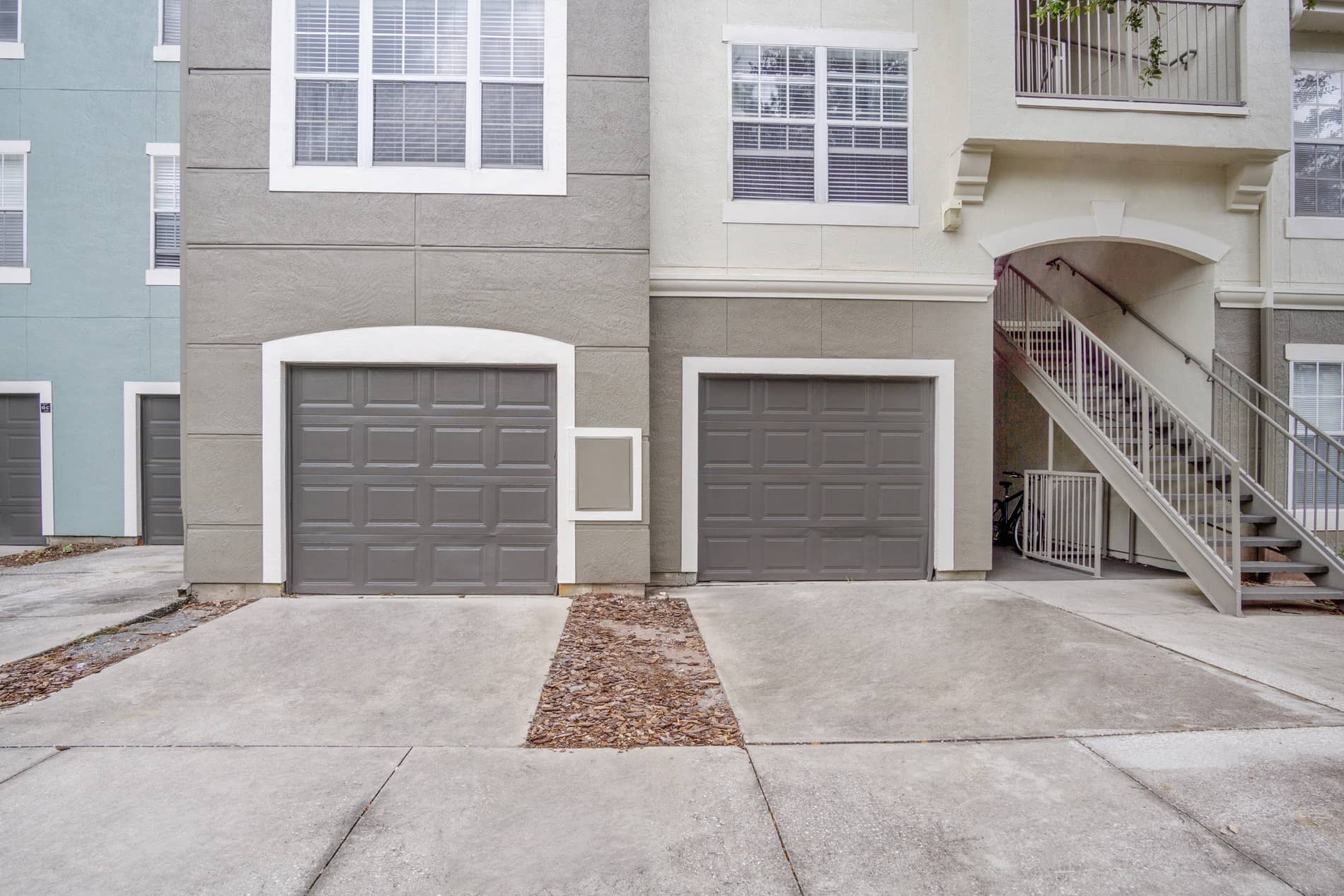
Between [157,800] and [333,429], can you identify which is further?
[333,429]

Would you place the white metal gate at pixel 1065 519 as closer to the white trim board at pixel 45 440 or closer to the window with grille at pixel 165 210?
the window with grille at pixel 165 210

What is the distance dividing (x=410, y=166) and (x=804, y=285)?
4.22 metres

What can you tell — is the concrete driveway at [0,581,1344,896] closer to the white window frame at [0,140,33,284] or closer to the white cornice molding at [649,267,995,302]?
the white cornice molding at [649,267,995,302]

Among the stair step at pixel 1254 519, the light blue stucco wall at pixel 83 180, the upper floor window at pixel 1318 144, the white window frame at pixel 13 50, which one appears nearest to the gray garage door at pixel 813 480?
the stair step at pixel 1254 519

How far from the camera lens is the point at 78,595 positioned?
7.06m

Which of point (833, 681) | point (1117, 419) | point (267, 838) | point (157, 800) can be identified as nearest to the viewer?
point (267, 838)

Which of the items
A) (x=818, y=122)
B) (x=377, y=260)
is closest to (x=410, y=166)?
(x=377, y=260)

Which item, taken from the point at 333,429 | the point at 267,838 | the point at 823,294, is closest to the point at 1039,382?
the point at 823,294

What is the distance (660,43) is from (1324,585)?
869 cm

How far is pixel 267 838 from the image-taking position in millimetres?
2906

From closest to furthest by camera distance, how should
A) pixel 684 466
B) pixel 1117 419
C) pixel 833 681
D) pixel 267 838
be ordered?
pixel 267 838, pixel 833 681, pixel 684 466, pixel 1117 419

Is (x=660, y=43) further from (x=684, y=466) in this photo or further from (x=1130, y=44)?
(x=1130, y=44)

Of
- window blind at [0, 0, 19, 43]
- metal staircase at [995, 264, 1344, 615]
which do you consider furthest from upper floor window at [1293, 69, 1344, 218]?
window blind at [0, 0, 19, 43]

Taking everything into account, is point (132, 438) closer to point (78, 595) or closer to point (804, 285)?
point (78, 595)
